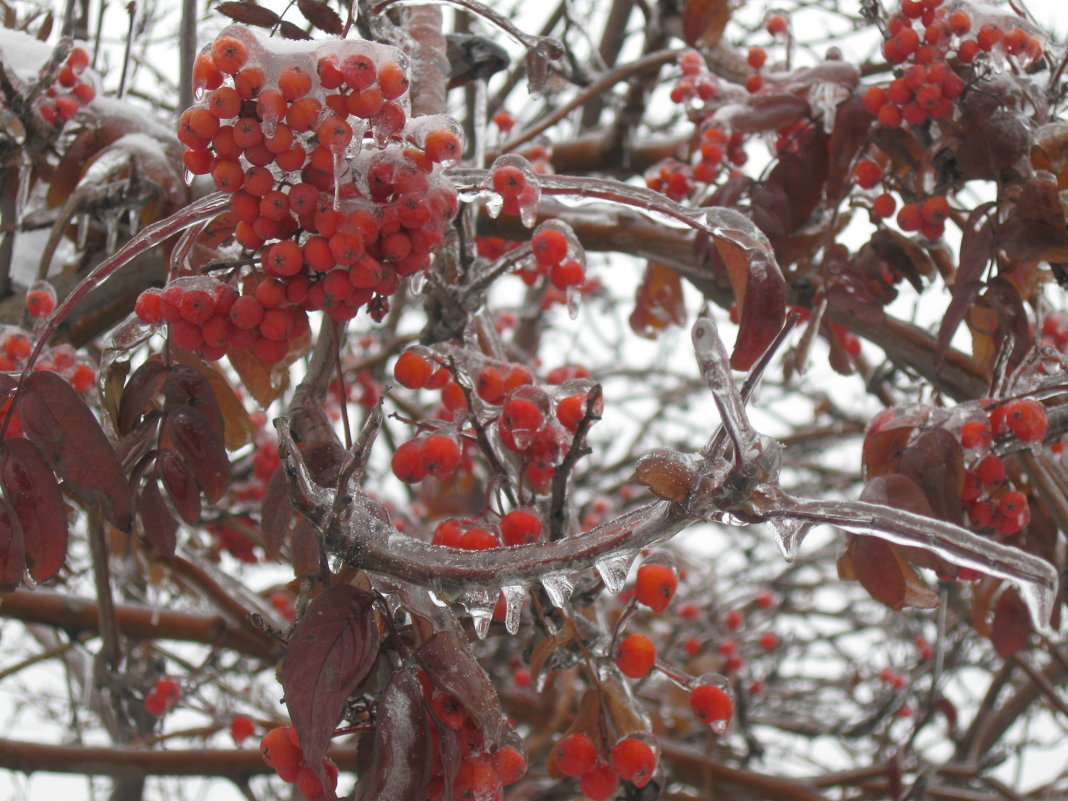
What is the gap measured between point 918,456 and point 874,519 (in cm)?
75

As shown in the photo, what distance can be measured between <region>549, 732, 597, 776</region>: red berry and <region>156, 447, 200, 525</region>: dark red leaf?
55 cm

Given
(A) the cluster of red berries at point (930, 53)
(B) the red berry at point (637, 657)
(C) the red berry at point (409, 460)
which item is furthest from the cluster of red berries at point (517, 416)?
(A) the cluster of red berries at point (930, 53)

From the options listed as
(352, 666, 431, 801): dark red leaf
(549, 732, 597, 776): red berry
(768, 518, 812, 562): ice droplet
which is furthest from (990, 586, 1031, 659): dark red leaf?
(352, 666, 431, 801): dark red leaf

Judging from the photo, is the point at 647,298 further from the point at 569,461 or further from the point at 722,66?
the point at 569,461

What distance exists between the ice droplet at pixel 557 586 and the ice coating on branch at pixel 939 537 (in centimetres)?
20

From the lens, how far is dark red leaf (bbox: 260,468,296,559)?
1.16 metres

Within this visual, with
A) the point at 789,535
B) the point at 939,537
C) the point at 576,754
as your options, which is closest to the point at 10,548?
the point at 576,754

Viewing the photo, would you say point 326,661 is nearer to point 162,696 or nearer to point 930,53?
point 930,53

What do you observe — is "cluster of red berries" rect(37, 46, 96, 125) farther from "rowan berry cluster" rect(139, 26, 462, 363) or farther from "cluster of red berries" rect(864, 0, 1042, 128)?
"cluster of red berries" rect(864, 0, 1042, 128)

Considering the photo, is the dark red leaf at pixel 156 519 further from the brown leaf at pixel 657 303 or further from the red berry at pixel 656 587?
the brown leaf at pixel 657 303

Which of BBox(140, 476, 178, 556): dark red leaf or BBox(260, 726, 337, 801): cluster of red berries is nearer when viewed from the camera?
BBox(260, 726, 337, 801): cluster of red berries

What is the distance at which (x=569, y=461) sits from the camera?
1.15 m

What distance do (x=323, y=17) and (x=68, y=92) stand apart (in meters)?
0.93

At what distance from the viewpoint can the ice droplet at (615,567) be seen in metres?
0.77
